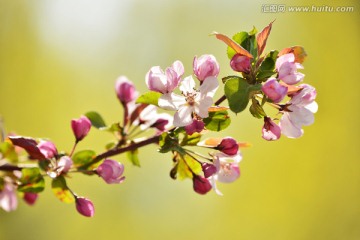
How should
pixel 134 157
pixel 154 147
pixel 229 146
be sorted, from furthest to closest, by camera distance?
pixel 154 147 → pixel 134 157 → pixel 229 146

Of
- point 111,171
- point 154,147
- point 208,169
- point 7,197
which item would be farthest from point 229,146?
point 154,147

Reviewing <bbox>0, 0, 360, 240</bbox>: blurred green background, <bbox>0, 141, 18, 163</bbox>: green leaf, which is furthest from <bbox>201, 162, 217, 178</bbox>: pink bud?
<bbox>0, 0, 360, 240</bbox>: blurred green background

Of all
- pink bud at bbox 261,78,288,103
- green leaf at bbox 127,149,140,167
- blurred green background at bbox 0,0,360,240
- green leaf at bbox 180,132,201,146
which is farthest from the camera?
blurred green background at bbox 0,0,360,240

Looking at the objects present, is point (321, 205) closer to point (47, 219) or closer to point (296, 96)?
point (47, 219)

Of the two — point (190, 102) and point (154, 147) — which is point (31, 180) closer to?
point (190, 102)

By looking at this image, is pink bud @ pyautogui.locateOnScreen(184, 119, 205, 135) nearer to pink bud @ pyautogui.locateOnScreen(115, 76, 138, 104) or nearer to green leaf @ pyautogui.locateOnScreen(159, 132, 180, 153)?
green leaf @ pyautogui.locateOnScreen(159, 132, 180, 153)

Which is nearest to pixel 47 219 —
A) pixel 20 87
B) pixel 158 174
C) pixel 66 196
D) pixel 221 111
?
pixel 158 174

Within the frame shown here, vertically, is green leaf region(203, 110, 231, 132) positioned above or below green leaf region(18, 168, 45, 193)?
above
